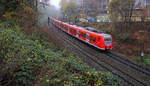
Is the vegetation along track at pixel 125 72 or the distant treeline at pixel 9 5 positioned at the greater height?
the distant treeline at pixel 9 5

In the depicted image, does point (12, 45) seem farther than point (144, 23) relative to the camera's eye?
No

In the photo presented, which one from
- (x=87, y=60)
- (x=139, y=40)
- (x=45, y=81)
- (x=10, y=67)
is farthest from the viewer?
(x=139, y=40)

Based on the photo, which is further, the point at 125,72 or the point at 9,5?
the point at 9,5

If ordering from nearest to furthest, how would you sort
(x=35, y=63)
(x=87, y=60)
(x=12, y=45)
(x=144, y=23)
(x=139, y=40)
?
(x=35, y=63), (x=12, y=45), (x=87, y=60), (x=139, y=40), (x=144, y=23)

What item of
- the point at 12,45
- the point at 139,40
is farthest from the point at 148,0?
the point at 12,45

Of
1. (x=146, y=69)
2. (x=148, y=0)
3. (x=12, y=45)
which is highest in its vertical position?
(x=148, y=0)

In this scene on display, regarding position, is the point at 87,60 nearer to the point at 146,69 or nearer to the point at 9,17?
the point at 146,69

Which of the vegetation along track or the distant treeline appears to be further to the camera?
the distant treeline

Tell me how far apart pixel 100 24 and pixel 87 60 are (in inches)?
766

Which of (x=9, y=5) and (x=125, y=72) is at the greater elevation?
(x=9, y=5)

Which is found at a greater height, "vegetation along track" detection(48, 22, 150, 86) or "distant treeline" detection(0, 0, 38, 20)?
"distant treeline" detection(0, 0, 38, 20)

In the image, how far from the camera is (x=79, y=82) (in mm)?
5125

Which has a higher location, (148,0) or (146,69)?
(148,0)

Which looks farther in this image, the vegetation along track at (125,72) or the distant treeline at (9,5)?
the distant treeline at (9,5)
